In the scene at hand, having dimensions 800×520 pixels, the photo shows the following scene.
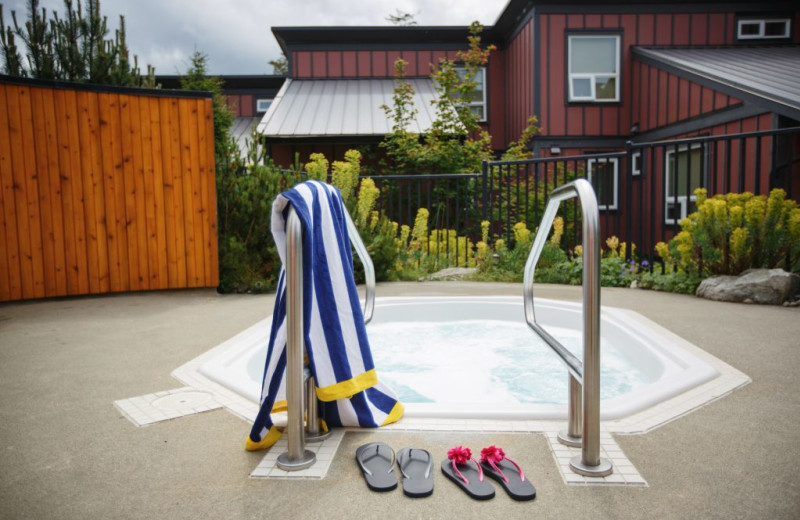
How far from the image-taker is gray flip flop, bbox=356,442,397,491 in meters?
1.63

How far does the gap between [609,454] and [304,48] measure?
11.9m

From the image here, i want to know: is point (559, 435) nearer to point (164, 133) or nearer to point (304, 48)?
point (164, 133)

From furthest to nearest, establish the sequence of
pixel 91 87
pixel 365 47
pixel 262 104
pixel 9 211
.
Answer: pixel 262 104, pixel 365 47, pixel 91 87, pixel 9 211

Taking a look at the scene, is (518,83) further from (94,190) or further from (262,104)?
(94,190)

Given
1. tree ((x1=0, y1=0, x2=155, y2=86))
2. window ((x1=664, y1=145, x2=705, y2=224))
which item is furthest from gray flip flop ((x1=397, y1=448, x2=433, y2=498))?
window ((x1=664, y1=145, x2=705, y2=224))

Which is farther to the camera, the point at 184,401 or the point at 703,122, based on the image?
the point at 703,122

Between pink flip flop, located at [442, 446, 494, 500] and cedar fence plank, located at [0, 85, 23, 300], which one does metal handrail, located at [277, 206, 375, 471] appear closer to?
pink flip flop, located at [442, 446, 494, 500]

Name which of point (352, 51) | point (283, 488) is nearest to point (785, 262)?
point (283, 488)

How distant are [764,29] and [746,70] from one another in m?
3.18

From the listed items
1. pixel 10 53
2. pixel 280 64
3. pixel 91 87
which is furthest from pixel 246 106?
pixel 91 87

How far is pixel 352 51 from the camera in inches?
473

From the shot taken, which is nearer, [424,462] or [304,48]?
[424,462]

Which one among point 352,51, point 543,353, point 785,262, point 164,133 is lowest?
point 543,353

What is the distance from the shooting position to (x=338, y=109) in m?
10.6
